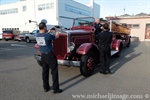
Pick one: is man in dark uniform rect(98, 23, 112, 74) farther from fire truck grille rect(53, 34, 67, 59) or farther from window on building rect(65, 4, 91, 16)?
window on building rect(65, 4, 91, 16)

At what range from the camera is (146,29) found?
23.1 metres

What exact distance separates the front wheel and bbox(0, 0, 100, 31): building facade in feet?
71.0

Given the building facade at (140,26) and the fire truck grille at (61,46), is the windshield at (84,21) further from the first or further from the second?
the building facade at (140,26)

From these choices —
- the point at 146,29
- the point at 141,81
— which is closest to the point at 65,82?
the point at 141,81

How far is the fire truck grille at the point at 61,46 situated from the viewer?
17.5 ft

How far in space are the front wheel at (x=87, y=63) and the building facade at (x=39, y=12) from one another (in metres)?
21.6

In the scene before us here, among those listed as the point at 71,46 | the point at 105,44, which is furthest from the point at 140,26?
the point at 71,46

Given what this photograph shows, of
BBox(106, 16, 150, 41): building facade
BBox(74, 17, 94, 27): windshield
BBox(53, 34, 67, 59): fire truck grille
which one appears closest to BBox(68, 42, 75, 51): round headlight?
BBox(53, 34, 67, 59): fire truck grille

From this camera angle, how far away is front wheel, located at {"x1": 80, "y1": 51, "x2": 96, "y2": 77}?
5.15 meters

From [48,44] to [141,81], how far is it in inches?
131

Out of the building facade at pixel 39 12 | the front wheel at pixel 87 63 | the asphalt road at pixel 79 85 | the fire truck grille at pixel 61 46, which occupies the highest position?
the building facade at pixel 39 12

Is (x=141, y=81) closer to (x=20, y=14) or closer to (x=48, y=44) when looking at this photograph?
(x=48, y=44)

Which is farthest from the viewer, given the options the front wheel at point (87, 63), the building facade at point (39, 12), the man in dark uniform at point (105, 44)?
the building facade at point (39, 12)

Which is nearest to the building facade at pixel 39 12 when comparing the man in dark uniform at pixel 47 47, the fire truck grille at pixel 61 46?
the fire truck grille at pixel 61 46
